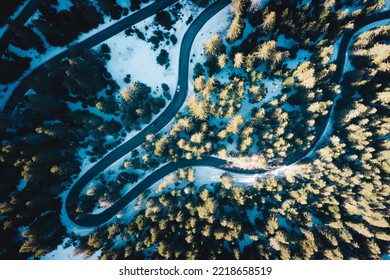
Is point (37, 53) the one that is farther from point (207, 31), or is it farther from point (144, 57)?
point (207, 31)

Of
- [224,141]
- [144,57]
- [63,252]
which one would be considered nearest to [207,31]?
[144,57]

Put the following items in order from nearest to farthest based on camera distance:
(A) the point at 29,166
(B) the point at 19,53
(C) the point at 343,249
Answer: (A) the point at 29,166
(B) the point at 19,53
(C) the point at 343,249

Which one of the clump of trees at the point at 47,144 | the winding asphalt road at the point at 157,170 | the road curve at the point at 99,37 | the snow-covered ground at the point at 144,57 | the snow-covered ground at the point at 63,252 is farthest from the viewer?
the winding asphalt road at the point at 157,170

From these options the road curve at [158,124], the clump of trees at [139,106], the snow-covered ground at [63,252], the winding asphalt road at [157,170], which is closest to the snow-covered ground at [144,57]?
the road curve at [158,124]

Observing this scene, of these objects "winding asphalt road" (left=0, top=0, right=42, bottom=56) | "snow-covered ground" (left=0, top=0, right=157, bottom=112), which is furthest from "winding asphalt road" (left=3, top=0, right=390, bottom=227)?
"winding asphalt road" (left=0, top=0, right=42, bottom=56)

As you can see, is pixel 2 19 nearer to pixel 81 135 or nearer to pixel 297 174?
pixel 81 135

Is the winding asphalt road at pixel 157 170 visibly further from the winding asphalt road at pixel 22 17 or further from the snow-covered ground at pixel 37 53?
the winding asphalt road at pixel 22 17

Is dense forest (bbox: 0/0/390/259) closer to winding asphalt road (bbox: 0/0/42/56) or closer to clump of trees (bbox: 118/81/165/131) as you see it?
clump of trees (bbox: 118/81/165/131)
